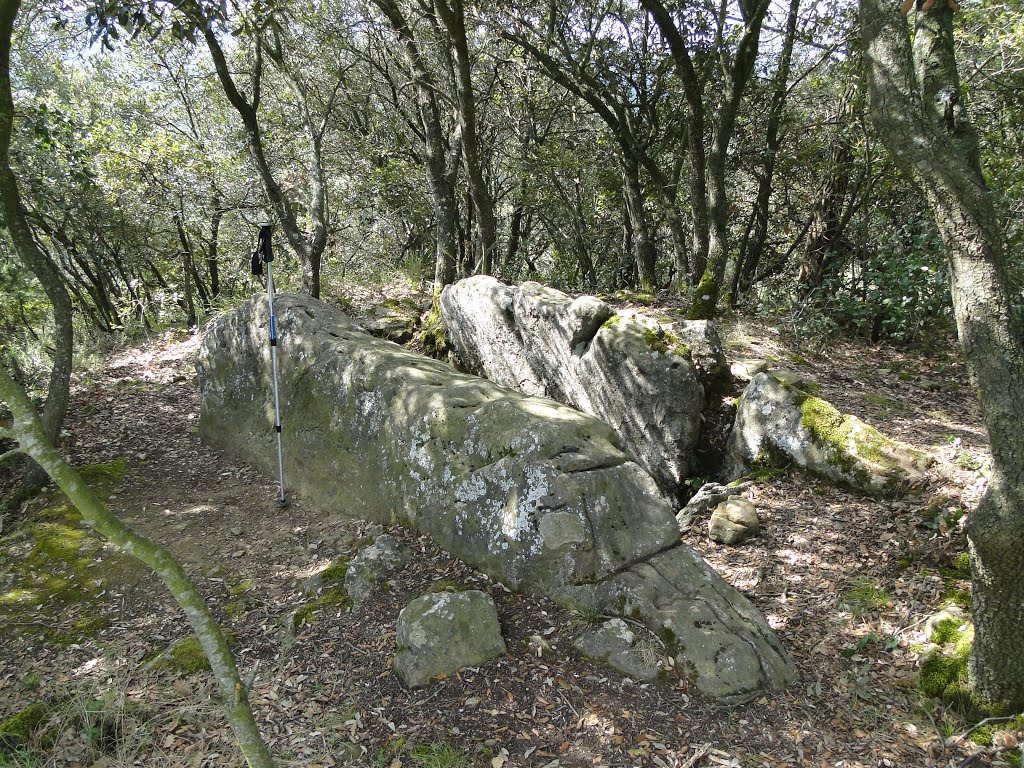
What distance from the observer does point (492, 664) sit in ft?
13.6

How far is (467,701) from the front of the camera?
12.8 ft

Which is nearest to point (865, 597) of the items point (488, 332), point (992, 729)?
point (992, 729)

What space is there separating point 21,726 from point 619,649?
12.6 ft

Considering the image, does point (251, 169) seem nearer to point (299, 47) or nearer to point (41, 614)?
point (299, 47)

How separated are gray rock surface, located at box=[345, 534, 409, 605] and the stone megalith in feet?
10.7

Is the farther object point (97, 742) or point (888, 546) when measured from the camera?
point (888, 546)

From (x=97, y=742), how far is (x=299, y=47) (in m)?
13.1

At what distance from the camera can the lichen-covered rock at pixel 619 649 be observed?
407cm

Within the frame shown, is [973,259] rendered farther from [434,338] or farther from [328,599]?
[434,338]

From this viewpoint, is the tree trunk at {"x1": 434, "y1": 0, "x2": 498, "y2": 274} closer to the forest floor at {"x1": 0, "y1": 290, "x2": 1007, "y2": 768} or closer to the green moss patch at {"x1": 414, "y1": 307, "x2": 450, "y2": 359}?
the green moss patch at {"x1": 414, "y1": 307, "x2": 450, "y2": 359}

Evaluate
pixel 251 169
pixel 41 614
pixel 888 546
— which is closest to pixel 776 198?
Answer: pixel 888 546

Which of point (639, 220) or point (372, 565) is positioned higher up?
point (639, 220)

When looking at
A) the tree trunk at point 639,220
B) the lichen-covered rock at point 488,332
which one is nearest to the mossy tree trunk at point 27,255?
the lichen-covered rock at point 488,332

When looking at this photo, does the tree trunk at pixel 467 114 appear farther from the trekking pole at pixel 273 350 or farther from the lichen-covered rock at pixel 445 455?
the trekking pole at pixel 273 350
